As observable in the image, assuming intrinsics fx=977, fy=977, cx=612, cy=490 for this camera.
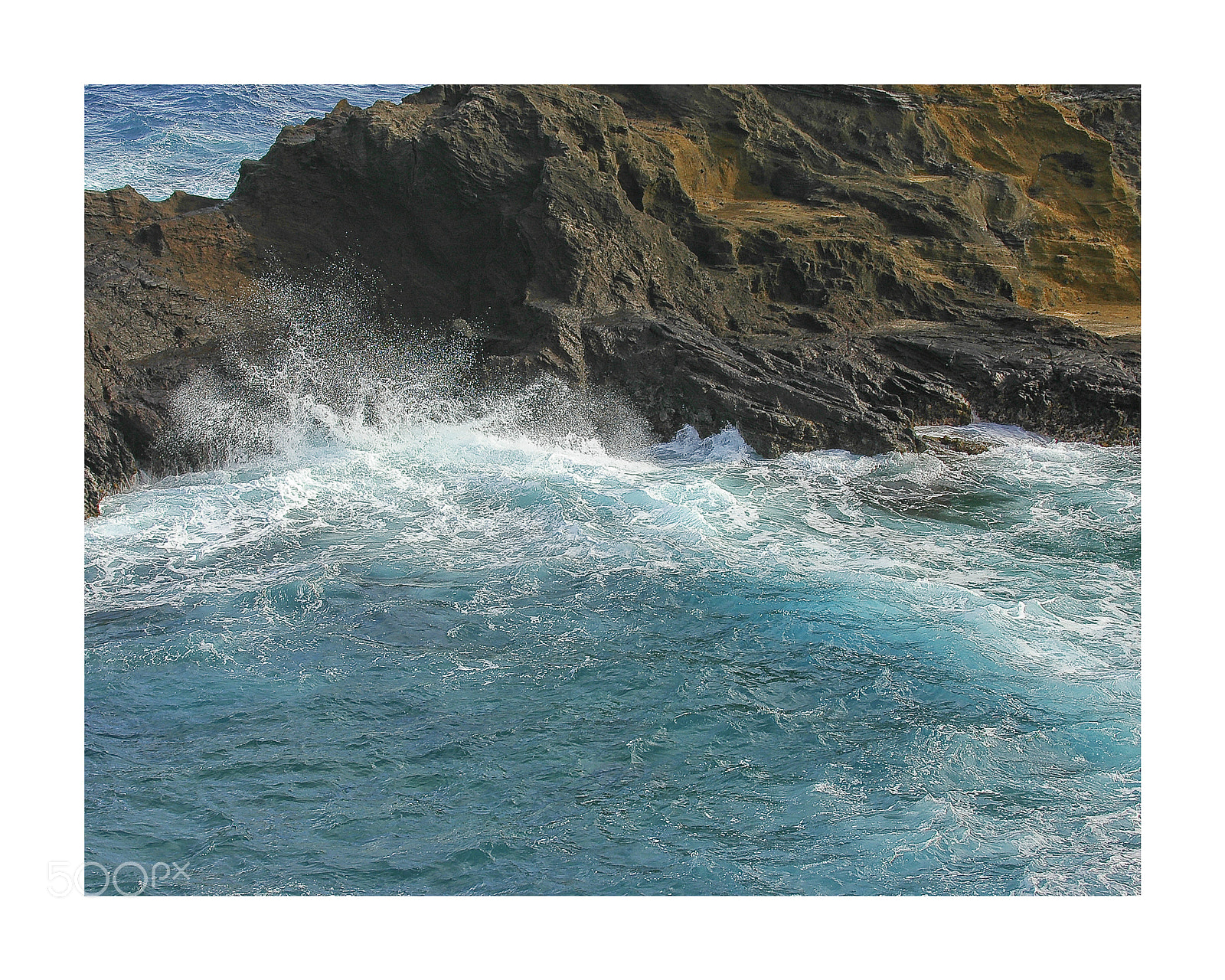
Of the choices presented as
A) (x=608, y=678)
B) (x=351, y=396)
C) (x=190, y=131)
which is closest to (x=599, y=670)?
(x=608, y=678)

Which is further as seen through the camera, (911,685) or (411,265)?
(411,265)

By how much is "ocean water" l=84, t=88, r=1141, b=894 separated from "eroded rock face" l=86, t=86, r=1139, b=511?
1.06 metres

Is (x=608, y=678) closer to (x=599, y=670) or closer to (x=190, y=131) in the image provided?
(x=599, y=670)

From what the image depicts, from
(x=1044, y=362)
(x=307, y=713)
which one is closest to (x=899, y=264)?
(x=1044, y=362)

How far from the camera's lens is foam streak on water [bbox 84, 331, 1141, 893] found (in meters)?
4.94

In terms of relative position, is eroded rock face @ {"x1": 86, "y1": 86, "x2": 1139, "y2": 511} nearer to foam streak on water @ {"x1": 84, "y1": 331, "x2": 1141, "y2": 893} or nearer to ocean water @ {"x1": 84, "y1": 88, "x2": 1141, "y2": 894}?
ocean water @ {"x1": 84, "y1": 88, "x2": 1141, "y2": 894}

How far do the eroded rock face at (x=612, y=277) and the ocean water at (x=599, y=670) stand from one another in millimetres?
1055

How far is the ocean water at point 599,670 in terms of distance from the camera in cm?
494

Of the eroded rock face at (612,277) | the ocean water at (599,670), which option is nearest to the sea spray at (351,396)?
the ocean water at (599,670)

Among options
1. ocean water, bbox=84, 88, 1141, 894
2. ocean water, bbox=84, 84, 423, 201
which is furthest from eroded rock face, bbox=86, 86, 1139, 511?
ocean water, bbox=84, 84, 423, 201

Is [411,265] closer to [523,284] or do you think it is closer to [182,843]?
[523,284]

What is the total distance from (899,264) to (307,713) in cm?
1282

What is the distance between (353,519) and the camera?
9.36 meters

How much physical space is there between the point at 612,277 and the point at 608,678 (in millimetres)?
7938
